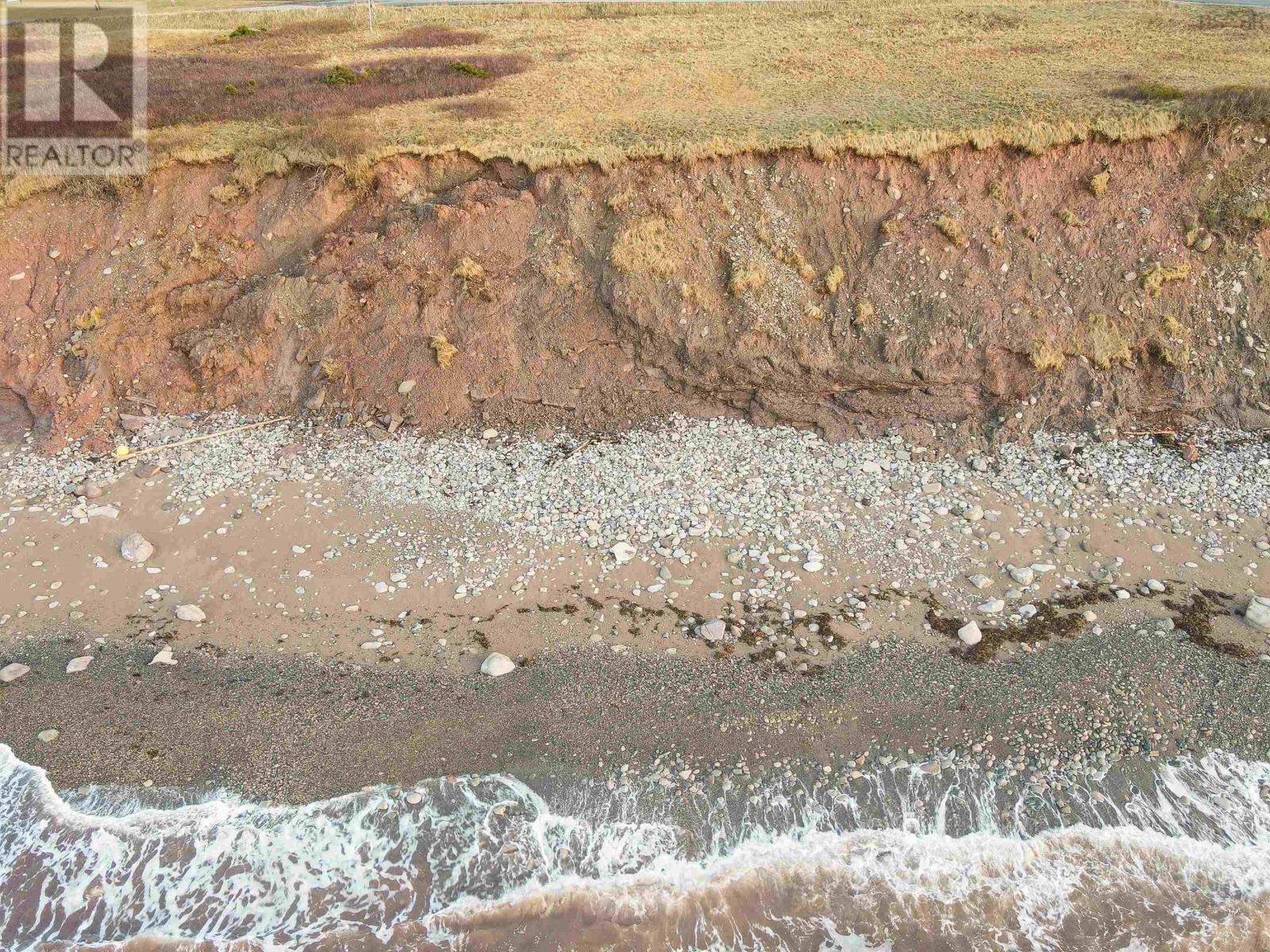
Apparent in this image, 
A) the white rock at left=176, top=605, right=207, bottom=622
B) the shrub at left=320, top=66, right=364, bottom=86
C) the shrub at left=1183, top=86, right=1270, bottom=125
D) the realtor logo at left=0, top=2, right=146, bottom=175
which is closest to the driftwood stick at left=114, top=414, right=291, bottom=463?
the white rock at left=176, top=605, right=207, bottom=622

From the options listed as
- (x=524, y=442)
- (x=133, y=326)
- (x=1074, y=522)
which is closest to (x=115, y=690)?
(x=524, y=442)

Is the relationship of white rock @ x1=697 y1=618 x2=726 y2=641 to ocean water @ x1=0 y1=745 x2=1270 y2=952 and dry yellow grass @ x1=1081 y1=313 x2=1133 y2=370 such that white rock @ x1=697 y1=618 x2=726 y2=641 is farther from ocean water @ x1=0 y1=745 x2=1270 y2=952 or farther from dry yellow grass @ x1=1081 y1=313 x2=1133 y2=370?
dry yellow grass @ x1=1081 y1=313 x2=1133 y2=370

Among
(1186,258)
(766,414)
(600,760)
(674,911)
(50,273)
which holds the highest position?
(1186,258)

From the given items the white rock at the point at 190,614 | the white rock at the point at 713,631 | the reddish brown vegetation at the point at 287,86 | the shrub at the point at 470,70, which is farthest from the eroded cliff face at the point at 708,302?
the shrub at the point at 470,70

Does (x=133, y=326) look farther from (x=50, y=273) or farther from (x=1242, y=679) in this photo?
(x=1242, y=679)

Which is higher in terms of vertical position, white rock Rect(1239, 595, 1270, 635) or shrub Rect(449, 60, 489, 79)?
shrub Rect(449, 60, 489, 79)

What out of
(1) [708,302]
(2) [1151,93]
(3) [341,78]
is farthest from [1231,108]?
(3) [341,78]
